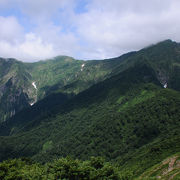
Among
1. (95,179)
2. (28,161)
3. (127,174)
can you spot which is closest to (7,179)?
(95,179)

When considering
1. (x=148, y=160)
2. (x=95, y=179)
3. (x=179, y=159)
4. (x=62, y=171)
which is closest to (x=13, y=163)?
(x=62, y=171)

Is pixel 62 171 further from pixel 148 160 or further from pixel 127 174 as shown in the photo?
pixel 148 160

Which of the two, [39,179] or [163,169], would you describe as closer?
[39,179]

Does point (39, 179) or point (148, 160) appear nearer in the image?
point (39, 179)

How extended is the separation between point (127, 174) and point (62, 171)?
1475 centimetres

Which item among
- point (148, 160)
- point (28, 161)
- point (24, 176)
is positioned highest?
point (24, 176)

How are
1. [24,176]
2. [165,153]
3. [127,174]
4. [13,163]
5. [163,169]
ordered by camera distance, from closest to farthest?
[127,174], [24,176], [13,163], [163,169], [165,153]

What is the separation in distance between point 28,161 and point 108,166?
260 ft

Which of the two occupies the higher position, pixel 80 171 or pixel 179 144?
pixel 80 171

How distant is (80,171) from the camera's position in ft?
170

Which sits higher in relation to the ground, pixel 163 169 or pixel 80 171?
pixel 80 171

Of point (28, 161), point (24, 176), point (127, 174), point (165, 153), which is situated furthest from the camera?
point (165, 153)

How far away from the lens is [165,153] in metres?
144

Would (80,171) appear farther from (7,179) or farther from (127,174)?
(7,179)
